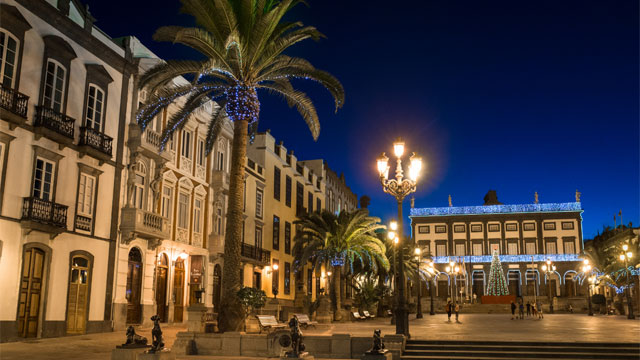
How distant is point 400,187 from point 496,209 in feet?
227

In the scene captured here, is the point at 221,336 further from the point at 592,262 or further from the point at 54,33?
the point at 592,262

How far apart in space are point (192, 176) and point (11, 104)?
13046mm

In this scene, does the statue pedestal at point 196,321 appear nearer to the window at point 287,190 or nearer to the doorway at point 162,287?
the doorway at point 162,287

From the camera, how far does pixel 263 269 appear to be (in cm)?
4147

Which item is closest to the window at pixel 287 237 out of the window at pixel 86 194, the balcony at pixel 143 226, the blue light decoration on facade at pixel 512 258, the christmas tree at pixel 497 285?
the balcony at pixel 143 226

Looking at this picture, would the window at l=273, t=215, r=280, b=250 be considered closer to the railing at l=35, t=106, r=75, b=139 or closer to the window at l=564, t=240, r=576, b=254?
the railing at l=35, t=106, r=75, b=139

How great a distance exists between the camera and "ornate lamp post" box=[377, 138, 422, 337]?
1838cm

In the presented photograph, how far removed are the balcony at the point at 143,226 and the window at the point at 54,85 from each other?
5.58m

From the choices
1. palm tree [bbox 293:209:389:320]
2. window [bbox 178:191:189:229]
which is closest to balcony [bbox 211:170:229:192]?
window [bbox 178:191:189:229]

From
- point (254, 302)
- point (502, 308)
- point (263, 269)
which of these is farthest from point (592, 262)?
point (254, 302)

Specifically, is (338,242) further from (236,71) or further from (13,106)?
(13,106)

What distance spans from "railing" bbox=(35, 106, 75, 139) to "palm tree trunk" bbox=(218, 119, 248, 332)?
716 centimetres

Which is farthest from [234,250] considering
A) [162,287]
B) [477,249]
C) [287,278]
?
[477,249]

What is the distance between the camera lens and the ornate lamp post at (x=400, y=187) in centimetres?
1838
